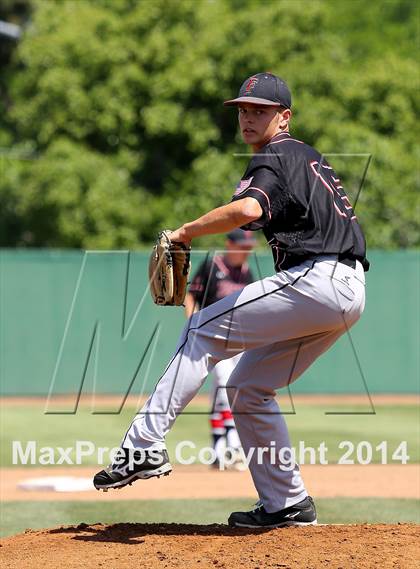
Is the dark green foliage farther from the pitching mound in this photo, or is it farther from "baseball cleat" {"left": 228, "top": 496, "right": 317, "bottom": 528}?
the pitching mound

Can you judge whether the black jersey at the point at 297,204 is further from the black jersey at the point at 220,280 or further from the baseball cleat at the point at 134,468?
the black jersey at the point at 220,280

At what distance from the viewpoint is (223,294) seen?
9.30m

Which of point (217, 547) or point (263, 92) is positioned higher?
point (263, 92)

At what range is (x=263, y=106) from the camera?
4.91 meters

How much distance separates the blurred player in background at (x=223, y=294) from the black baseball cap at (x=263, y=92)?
403cm

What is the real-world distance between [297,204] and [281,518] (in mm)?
1662

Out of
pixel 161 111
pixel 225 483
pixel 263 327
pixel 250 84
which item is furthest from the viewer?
pixel 161 111

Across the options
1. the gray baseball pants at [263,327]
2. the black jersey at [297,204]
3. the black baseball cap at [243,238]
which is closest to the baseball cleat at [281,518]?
the gray baseball pants at [263,327]

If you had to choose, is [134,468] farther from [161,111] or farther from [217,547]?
[161,111]

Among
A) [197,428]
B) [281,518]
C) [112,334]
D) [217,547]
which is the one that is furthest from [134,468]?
[112,334]

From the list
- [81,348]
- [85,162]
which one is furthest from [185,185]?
[81,348]

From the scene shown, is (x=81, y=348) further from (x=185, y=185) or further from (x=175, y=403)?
(x=175, y=403)

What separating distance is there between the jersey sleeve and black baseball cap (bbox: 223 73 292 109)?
0.33 m

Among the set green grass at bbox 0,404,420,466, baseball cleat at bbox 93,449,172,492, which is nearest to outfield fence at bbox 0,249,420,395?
green grass at bbox 0,404,420,466
